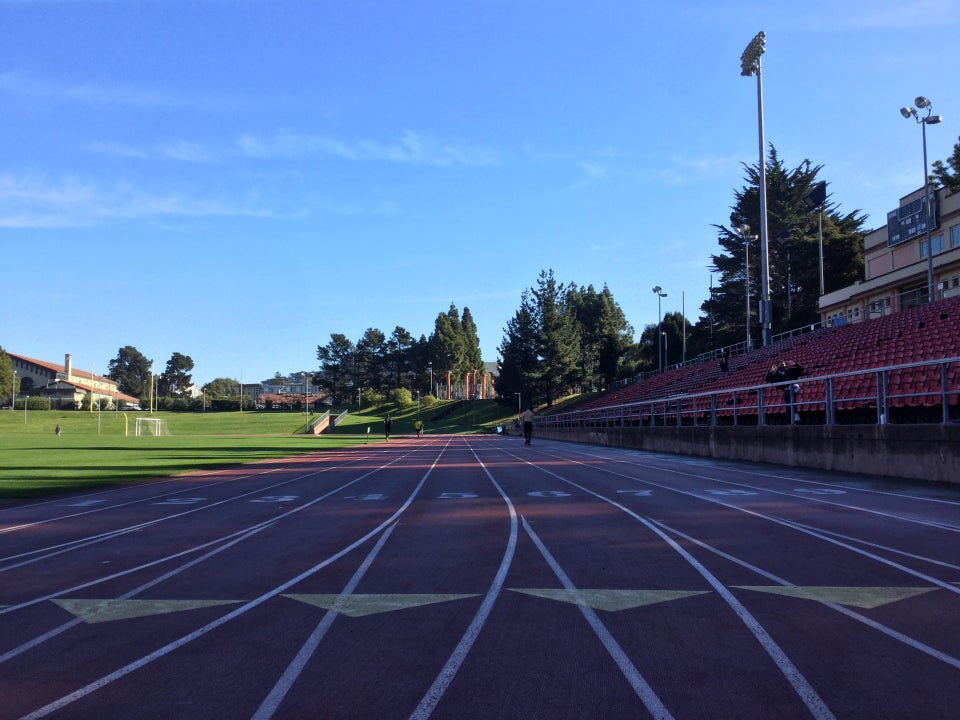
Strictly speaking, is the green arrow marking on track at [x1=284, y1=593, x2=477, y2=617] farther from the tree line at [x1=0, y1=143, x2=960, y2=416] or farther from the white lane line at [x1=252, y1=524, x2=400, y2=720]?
the tree line at [x1=0, y1=143, x2=960, y2=416]

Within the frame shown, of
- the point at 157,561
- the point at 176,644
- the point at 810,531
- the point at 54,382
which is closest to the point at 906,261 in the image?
the point at 810,531

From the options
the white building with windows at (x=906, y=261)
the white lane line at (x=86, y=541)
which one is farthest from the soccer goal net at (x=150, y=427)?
the white lane line at (x=86, y=541)

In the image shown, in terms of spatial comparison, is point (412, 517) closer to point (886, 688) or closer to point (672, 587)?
point (672, 587)

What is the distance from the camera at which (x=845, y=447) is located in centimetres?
1390

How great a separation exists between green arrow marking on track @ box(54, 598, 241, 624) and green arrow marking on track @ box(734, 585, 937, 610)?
4109 millimetres

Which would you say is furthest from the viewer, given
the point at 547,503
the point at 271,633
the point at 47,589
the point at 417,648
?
the point at 547,503

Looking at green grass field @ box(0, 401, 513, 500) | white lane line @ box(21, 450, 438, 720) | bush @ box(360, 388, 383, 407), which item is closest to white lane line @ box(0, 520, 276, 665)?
white lane line @ box(21, 450, 438, 720)

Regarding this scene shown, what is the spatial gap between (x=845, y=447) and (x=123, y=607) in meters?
12.9

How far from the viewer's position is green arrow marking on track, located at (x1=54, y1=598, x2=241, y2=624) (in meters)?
5.20

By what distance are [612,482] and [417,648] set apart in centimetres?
994

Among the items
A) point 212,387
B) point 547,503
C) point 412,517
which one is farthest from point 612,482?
point 212,387

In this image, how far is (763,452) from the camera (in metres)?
17.5

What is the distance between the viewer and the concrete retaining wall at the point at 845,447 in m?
11.3

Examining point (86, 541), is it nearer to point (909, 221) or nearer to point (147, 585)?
point (147, 585)
